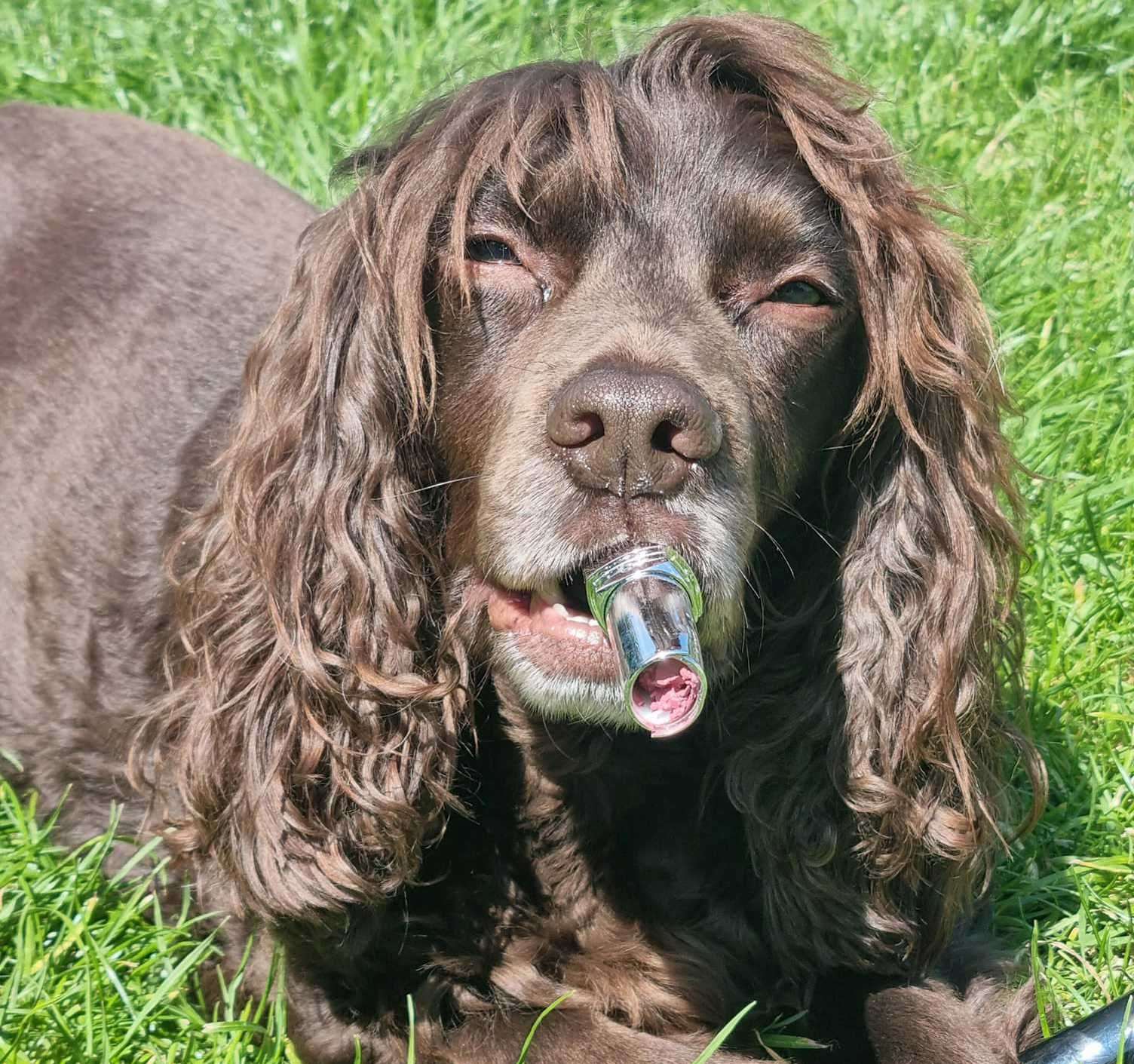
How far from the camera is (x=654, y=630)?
7.84ft

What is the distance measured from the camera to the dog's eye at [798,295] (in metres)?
2.85

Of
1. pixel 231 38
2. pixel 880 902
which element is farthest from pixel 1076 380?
pixel 231 38

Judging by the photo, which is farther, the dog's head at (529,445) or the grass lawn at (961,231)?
the grass lawn at (961,231)

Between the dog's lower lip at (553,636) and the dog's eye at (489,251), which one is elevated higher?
the dog's eye at (489,251)

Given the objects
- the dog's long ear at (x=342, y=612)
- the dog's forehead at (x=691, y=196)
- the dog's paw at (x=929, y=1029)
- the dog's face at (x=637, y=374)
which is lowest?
the dog's paw at (x=929, y=1029)

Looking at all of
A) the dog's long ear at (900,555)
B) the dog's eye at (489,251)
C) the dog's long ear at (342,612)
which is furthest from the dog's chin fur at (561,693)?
the dog's eye at (489,251)

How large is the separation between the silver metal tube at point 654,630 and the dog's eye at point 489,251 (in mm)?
628

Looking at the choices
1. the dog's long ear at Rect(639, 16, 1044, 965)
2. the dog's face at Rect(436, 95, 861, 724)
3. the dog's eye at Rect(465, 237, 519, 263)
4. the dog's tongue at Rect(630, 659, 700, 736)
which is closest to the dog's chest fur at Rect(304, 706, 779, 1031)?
the dog's long ear at Rect(639, 16, 1044, 965)

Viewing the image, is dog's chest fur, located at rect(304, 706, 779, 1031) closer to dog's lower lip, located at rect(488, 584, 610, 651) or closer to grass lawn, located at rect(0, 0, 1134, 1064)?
grass lawn, located at rect(0, 0, 1134, 1064)

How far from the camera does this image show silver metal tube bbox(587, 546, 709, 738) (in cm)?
239

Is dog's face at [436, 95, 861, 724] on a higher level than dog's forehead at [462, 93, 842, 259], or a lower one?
lower

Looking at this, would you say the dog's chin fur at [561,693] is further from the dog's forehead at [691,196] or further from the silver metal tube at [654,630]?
the dog's forehead at [691,196]

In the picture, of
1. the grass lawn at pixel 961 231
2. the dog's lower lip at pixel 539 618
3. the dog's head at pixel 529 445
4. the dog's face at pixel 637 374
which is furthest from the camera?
the grass lawn at pixel 961 231

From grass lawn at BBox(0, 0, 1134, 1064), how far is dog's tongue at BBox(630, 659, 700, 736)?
84 centimetres
